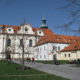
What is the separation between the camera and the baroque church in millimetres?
69062

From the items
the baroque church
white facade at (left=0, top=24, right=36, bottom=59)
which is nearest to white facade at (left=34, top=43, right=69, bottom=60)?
the baroque church

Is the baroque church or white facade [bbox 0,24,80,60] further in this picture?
white facade [bbox 0,24,80,60]

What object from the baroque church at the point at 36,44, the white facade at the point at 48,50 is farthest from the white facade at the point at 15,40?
the white facade at the point at 48,50

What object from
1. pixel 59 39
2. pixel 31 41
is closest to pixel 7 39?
pixel 31 41

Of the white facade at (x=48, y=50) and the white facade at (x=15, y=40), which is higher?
the white facade at (x=15, y=40)

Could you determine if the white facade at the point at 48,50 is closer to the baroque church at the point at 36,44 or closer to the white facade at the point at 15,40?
the baroque church at the point at 36,44

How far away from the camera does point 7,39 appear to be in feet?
266

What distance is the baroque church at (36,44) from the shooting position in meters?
69.1

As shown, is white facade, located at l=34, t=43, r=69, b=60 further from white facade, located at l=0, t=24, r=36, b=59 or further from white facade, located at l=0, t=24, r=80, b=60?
white facade, located at l=0, t=24, r=36, b=59

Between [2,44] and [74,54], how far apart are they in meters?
31.8

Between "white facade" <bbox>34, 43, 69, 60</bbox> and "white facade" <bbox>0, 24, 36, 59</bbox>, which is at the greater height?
"white facade" <bbox>0, 24, 36, 59</bbox>

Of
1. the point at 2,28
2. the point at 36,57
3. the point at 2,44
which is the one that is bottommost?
the point at 36,57

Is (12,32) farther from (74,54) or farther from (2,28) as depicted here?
(74,54)

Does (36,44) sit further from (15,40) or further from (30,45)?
(15,40)
